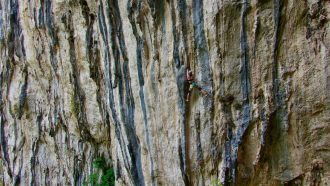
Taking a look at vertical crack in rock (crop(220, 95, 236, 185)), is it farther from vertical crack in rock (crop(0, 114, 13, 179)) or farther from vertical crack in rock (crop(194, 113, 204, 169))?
vertical crack in rock (crop(0, 114, 13, 179))

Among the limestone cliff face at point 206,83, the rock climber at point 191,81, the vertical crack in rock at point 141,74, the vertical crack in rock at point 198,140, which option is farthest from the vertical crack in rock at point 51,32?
the vertical crack in rock at point 198,140

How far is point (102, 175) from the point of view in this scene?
7215 millimetres

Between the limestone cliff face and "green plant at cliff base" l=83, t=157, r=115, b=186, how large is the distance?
18.3 inches

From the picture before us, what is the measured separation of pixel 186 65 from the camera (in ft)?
14.7

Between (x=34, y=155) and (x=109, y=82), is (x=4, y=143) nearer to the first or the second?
(x=34, y=155)

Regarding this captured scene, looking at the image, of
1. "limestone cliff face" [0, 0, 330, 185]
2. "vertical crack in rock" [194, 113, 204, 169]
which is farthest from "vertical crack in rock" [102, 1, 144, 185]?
"vertical crack in rock" [194, 113, 204, 169]

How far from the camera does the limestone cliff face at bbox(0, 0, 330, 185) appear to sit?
3.96 meters

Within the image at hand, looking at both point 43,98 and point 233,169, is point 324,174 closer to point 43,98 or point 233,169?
point 233,169

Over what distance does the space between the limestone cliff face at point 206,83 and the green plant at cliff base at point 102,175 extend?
1.53ft

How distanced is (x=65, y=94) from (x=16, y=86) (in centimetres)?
174

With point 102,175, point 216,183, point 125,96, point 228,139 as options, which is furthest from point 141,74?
point 102,175

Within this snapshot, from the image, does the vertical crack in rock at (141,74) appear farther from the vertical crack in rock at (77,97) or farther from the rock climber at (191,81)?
the vertical crack in rock at (77,97)

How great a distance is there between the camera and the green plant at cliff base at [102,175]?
23.5 feet

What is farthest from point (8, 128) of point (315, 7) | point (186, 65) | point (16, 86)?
point (315, 7)
